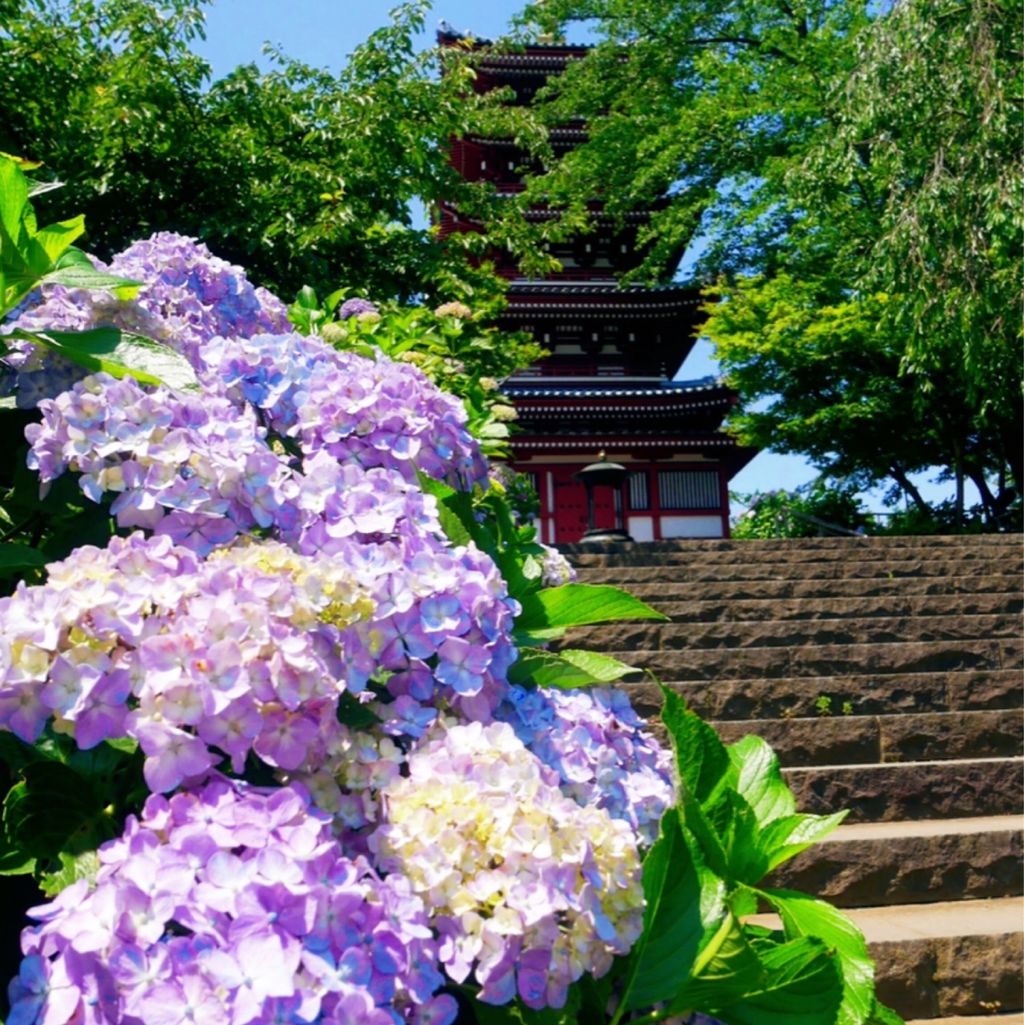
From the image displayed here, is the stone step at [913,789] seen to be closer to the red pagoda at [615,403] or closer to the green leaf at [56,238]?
the green leaf at [56,238]

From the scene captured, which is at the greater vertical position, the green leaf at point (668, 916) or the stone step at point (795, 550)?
the stone step at point (795, 550)

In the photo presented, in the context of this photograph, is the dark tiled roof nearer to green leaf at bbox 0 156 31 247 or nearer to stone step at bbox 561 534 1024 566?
stone step at bbox 561 534 1024 566

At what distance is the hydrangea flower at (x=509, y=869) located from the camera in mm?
688

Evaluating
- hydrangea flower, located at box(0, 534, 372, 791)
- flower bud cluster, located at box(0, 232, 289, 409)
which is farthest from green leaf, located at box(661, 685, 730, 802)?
flower bud cluster, located at box(0, 232, 289, 409)

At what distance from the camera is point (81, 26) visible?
285 inches

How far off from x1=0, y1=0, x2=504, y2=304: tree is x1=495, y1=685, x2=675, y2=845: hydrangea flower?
5878mm

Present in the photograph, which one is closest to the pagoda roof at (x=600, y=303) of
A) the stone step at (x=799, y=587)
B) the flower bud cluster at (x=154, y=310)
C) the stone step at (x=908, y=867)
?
the stone step at (x=799, y=587)

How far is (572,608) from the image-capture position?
104 centimetres

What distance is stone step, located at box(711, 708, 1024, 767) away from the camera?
13.1ft

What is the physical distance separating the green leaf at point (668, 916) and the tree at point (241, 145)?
6.07 m

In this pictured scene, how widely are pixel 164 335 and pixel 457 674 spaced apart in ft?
1.84

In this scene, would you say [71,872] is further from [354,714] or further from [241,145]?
[241,145]

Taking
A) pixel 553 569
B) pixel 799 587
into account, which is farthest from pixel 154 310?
pixel 799 587

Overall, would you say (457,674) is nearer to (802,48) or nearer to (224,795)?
(224,795)
